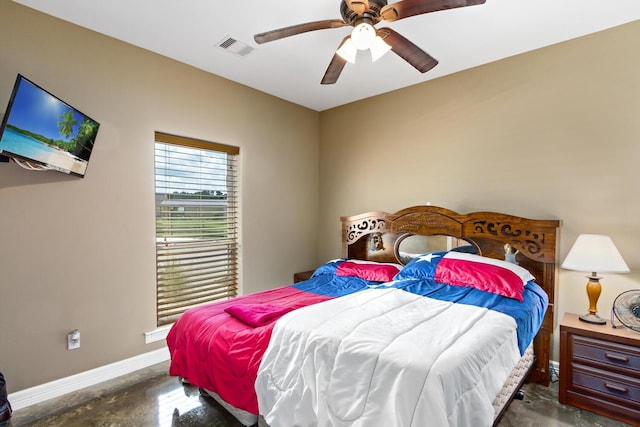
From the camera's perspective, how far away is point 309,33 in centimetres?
259

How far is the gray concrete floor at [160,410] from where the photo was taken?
2.13 meters

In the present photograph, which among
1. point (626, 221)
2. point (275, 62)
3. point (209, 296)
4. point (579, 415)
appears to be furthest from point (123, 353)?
point (626, 221)

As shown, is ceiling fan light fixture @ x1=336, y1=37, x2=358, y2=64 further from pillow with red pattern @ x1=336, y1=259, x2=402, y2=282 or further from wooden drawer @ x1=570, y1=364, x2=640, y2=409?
wooden drawer @ x1=570, y1=364, x2=640, y2=409

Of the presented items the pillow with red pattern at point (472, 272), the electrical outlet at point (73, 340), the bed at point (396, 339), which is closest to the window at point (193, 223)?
the electrical outlet at point (73, 340)

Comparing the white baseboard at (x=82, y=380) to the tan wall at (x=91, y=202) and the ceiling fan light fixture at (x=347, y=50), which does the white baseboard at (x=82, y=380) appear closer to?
the tan wall at (x=91, y=202)

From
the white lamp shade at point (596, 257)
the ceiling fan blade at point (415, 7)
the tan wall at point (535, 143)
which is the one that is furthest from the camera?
the tan wall at point (535, 143)

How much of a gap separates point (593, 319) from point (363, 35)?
2569 mm

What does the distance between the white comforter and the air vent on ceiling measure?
2.26 meters

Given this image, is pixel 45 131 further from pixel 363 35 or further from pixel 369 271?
pixel 369 271

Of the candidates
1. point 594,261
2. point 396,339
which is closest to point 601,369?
point 594,261

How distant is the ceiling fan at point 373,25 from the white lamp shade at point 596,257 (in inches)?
67.9

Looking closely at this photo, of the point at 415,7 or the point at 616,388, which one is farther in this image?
the point at 616,388

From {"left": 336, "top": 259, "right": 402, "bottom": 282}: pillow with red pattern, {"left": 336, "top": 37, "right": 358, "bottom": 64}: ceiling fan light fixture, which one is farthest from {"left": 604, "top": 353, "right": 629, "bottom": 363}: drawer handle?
{"left": 336, "top": 37, "right": 358, "bottom": 64}: ceiling fan light fixture

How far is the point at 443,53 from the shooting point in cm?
293
